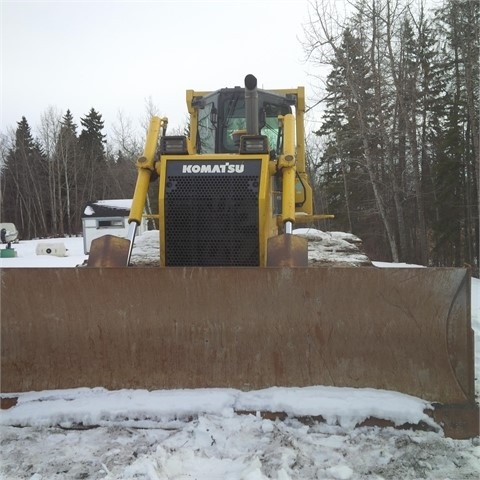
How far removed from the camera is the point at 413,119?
1792 centimetres

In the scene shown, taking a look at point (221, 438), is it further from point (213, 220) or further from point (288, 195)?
point (288, 195)

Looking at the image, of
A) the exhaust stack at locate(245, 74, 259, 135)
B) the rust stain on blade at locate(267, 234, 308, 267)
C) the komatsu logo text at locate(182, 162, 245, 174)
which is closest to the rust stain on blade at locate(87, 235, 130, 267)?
the komatsu logo text at locate(182, 162, 245, 174)

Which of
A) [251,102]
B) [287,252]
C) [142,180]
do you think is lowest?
[287,252]

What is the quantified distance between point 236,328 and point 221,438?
74 cm

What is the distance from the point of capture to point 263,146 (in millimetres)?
4414

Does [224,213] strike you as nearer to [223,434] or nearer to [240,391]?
[240,391]

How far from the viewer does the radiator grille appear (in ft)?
13.8

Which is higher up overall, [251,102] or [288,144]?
[251,102]

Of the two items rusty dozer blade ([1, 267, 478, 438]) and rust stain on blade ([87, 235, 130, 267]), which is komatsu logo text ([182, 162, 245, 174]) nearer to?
rust stain on blade ([87, 235, 130, 267])

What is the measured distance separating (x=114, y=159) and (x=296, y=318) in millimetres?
52962

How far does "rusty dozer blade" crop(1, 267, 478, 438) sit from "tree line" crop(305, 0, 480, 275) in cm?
1449

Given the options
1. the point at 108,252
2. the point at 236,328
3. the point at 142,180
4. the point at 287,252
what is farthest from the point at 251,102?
the point at 236,328

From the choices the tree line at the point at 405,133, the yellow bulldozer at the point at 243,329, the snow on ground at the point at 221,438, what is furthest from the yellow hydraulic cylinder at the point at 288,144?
the tree line at the point at 405,133

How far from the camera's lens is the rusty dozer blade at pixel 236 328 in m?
3.01
